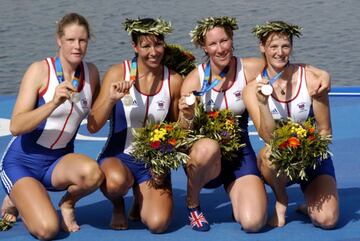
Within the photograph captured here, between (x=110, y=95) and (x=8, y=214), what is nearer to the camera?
(x=110, y=95)

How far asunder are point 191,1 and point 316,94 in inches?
422

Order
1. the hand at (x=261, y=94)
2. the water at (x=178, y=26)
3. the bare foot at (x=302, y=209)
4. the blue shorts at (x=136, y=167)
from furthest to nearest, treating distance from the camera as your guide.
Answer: the water at (x=178, y=26), the bare foot at (x=302, y=209), the blue shorts at (x=136, y=167), the hand at (x=261, y=94)

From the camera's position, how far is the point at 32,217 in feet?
18.5

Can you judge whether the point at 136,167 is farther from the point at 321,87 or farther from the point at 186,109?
the point at 321,87

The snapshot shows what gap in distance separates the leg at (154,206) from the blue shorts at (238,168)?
1.12 ft

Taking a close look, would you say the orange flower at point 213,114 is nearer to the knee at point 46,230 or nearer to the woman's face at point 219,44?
the woman's face at point 219,44

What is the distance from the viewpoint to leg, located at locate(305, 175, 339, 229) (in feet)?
18.9

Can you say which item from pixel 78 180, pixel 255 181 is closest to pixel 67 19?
pixel 78 180

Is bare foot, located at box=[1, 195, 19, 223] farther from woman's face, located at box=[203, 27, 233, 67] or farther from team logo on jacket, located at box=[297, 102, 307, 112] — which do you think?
team logo on jacket, located at box=[297, 102, 307, 112]

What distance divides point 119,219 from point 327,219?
1.31m

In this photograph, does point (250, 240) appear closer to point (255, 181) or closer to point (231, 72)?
point (255, 181)

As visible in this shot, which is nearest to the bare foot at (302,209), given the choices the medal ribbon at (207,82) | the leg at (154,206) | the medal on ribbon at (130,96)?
the leg at (154,206)

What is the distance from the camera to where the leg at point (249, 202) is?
18.7ft

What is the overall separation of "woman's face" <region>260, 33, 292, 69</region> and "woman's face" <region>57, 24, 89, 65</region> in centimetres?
116
